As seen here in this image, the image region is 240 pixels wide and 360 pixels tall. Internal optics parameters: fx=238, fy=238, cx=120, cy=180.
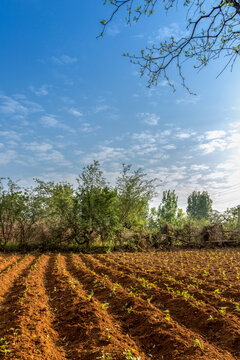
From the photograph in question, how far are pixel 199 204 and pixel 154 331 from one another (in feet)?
202

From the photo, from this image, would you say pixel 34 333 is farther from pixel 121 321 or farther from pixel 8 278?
pixel 8 278

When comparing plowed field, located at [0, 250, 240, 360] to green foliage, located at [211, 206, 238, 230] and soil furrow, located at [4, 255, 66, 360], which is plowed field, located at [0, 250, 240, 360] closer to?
soil furrow, located at [4, 255, 66, 360]

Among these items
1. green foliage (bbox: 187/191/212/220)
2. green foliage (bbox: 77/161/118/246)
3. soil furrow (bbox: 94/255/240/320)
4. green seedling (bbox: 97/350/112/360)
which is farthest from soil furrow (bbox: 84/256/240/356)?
green foliage (bbox: 187/191/212/220)

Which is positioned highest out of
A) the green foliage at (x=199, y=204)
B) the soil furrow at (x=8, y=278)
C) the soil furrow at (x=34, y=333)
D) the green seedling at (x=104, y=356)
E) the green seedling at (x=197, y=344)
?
the green foliage at (x=199, y=204)

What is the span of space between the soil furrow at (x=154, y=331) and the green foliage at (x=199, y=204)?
190ft

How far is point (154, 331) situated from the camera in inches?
148

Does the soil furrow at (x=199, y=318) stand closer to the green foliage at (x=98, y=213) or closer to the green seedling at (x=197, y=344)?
the green seedling at (x=197, y=344)

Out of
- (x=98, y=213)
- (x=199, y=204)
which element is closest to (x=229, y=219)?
(x=98, y=213)

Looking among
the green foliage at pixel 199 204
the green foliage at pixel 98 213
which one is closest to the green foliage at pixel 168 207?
the green foliage at pixel 199 204

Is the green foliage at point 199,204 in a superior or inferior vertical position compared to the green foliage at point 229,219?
superior

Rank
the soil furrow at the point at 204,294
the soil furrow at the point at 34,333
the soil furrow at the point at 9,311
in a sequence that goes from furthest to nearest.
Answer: the soil furrow at the point at 204,294 < the soil furrow at the point at 9,311 < the soil furrow at the point at 34,333

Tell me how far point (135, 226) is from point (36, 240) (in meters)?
7.32

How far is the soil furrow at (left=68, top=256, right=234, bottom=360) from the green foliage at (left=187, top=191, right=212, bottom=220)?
5793cm

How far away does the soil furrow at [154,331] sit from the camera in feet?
10.6
